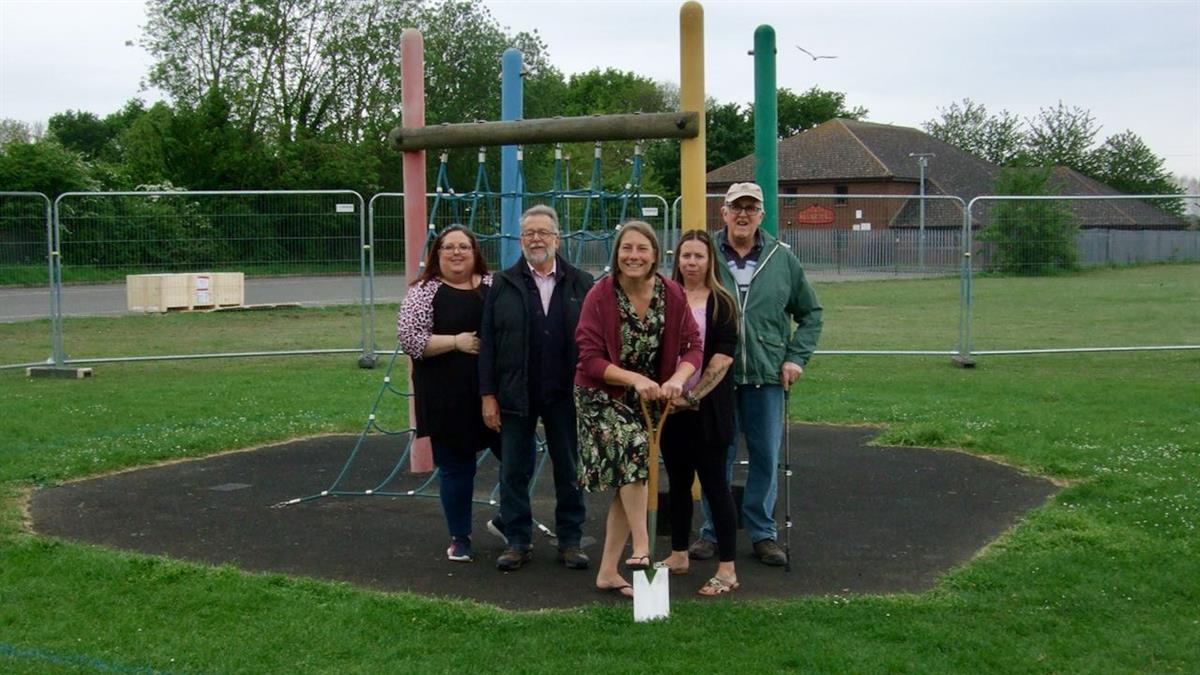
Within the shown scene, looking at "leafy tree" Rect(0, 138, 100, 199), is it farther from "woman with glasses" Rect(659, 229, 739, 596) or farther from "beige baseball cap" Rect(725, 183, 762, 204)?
"woman with glasses" Rect(659, 229, 739, 596)

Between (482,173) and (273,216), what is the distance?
8734 millimetres

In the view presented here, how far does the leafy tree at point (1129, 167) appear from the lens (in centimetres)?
7156

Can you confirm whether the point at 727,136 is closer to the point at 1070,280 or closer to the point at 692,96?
the point at 1070,280

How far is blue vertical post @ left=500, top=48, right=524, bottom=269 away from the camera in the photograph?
9352mm

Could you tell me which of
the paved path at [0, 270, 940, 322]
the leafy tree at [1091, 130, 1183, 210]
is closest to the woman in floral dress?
the paved path at [0, 270, 940, 322]

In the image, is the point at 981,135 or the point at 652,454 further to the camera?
the point at 981,135

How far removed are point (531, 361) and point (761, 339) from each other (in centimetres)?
119

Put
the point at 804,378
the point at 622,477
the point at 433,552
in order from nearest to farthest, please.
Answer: the point at 622,477 → the point at 433,552 → the point at 804,378

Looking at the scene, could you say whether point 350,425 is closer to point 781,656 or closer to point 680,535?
point 680,535

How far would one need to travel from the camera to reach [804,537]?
23.4 feet

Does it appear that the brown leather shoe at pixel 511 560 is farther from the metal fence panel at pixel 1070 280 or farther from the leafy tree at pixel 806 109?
the leafy tree at pixel 806 109

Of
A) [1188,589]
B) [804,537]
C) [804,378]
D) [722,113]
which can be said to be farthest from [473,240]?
[722,113]

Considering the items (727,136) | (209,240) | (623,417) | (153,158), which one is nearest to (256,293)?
(209,240)

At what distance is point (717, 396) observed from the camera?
6.06m
